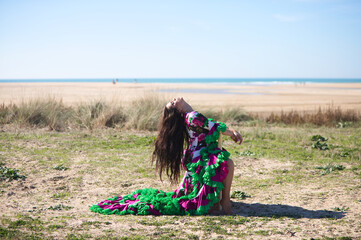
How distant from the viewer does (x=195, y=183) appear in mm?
4168

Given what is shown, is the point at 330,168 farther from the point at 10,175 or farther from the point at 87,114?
the point at 87,114

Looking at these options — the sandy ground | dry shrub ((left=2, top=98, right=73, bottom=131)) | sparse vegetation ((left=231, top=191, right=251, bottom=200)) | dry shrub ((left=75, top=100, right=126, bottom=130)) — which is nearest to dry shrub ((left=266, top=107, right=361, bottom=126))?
the sandy ground

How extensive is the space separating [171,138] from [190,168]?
47 centimetres

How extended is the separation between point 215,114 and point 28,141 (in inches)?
244

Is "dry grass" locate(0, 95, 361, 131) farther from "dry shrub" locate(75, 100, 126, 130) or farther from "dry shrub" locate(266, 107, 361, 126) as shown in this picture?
"dry shrub" locate(266, 107, 361, 126)

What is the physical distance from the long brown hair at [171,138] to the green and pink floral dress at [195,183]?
147 millimetres

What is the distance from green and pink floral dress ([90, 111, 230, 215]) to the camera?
4008 mm

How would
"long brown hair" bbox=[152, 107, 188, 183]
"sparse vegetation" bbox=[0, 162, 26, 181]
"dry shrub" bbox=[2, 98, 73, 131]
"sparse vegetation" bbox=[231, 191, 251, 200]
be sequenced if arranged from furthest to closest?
1. "dry shrub" bbox=[2, 98, 73, 131]
2. "sparse vegetation" bbox=[0, 162, 26, 181]
3. "sparse vegetation" bbox=[231, 191, 251, 200]
4. "long brown hair" bbox=[152, 107, 188, 183]

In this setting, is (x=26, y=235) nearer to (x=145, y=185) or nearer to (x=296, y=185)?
(x=145, y=185)

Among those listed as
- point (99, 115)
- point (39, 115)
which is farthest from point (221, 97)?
point (39, 115)

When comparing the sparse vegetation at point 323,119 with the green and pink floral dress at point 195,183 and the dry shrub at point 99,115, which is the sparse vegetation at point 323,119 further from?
the green and pink floral dress at point 195,183

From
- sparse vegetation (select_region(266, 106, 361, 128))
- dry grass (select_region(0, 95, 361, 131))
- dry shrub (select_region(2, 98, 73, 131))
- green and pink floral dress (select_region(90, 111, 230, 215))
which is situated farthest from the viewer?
sparse vegetation (select_region(266, 106, 361, 128))

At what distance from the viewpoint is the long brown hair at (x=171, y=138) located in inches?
170

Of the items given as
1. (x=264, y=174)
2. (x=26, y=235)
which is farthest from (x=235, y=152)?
(x=26, y=235)
